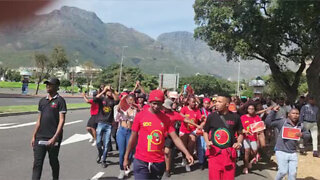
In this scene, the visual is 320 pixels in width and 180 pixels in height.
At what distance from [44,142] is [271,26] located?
32.7 feet

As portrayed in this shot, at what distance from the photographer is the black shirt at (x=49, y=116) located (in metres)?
4.83

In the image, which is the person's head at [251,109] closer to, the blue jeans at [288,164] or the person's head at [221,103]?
the blue jeans at [288,164]

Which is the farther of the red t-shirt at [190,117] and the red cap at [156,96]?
the red t-shirt at [190,117]

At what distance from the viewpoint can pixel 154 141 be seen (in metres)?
3.97

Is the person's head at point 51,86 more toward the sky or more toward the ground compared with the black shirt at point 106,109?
more toward the sky

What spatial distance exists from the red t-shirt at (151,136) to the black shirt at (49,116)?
156 cm

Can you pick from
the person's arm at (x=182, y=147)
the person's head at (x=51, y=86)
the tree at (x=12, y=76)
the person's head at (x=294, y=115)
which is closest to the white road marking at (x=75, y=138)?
the person's head at (x=51, y=86)

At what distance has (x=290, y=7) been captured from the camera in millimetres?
8094

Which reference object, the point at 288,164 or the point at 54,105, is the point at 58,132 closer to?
the point at 54,105

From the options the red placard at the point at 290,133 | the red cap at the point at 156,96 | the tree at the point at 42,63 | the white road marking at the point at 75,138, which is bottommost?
the white road marking at the point at 75,138

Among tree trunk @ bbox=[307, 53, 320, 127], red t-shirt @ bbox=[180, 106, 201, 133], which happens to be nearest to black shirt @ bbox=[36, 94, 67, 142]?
red t-shirt @ bbox=[180, 106, 201, 133]

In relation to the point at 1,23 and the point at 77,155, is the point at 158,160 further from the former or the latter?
the point at 77,155

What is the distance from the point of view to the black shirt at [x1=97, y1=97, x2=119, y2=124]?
7.39 meters

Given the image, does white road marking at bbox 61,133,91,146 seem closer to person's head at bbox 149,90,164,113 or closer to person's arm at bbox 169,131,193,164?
person's arm at bbox 169,131,193,164
